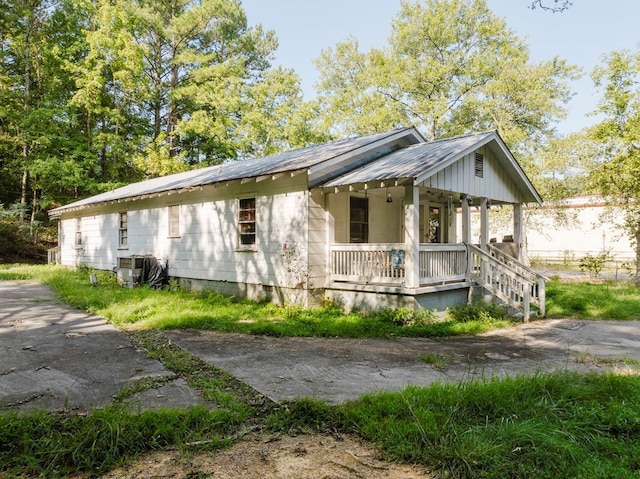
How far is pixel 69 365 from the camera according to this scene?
5230mm

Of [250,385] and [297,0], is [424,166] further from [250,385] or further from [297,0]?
[297,0]

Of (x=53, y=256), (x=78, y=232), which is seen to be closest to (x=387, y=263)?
(x=78, y=232)

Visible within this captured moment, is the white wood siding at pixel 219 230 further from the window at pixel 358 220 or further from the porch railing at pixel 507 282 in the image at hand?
the porch railing at pixel 507 282

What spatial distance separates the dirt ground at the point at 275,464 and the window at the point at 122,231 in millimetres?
14607

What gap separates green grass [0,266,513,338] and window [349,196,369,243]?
283cm

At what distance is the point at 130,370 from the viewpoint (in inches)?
199

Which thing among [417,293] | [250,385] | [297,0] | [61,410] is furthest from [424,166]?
[297,0]

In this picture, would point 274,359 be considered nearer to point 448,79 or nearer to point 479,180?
point 479,180

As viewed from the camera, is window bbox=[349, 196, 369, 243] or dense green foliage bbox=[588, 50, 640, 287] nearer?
window bbox=[349, 196, 369, 243]

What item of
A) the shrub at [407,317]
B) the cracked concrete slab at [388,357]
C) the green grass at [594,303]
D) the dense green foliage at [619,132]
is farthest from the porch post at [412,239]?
the dense green foliage at [619,132]

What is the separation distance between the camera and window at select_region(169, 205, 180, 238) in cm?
1341

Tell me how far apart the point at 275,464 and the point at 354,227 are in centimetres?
903

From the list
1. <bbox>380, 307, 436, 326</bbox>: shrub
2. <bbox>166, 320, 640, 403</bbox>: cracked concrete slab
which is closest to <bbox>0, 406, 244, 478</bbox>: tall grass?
<bbox>166, 320, 640, 403</bbox>: cracked concrete slab

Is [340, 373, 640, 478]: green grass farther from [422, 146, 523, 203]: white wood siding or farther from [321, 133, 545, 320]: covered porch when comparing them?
[422, 146, 523, 203]: white wood siding
